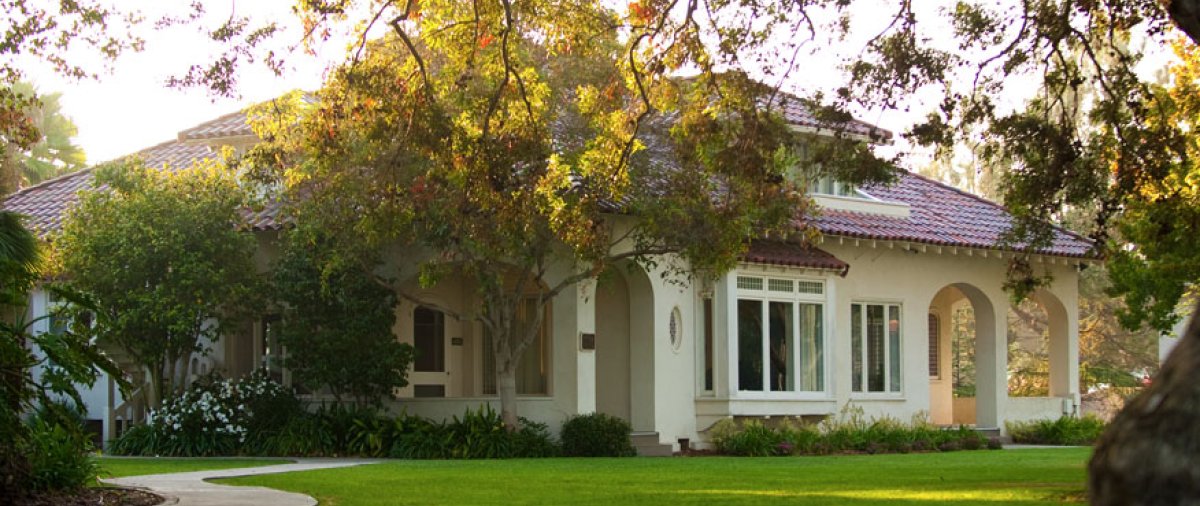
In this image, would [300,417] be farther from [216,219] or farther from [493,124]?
[493,124]

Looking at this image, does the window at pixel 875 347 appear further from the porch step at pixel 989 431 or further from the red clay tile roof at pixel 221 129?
the red clay tile roof at pixel 221 129

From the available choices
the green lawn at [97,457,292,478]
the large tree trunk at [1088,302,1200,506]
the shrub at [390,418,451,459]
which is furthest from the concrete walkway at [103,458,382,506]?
the large tree trunk at [1088,302,1200,506]

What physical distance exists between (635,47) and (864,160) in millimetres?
2681

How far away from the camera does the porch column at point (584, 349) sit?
23.3m

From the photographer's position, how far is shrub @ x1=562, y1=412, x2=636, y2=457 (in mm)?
22219

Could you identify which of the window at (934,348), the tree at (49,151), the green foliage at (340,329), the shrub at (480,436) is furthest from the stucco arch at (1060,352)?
the tree at (49,151)

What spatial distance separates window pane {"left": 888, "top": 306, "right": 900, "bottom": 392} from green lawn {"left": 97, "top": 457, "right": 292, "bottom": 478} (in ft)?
39.0

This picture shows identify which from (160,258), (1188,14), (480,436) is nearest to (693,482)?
(480,436)

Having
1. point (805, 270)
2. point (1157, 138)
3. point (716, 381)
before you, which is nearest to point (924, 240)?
Result: point (805, 270)

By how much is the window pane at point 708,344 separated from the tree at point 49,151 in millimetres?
25046

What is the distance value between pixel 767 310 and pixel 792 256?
1.00m

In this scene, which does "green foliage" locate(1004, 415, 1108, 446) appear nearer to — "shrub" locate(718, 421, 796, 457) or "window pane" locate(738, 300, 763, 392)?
"window pane" locate(738, 300, 763, 392)

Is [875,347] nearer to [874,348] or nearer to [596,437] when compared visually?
[874,348]

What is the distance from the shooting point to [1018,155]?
53.9 ft
